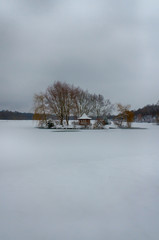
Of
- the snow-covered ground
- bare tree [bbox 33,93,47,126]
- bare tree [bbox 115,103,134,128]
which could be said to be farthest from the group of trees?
the snow-covered ground

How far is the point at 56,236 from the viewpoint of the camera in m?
2.65

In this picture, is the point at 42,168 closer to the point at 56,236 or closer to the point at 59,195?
the point at 59,195

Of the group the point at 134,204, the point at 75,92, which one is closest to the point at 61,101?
the point at 75,92

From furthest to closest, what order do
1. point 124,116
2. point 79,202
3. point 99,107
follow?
point 99,107 < point 124,116 < point 79,202

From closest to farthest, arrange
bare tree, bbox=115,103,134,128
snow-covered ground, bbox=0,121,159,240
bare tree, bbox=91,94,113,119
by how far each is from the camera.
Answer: snow-covered ground, bbox=0,121,159,240, bare tree, bbox=115,103,134,128, bare tree, bbox=91,94,113,119

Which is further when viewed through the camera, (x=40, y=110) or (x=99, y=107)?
(x=99, y=107)

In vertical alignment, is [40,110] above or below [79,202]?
above

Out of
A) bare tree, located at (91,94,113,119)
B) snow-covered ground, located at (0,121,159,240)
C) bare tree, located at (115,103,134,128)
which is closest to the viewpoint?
snow-covered ground, located at (0,121,159,240)

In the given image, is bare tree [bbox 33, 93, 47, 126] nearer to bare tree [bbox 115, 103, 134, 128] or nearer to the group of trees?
the group of trees

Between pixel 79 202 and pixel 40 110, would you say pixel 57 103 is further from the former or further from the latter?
pixel 79 202

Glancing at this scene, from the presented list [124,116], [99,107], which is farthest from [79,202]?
[99,107]

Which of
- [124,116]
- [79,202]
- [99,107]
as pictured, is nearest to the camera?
[79,202]

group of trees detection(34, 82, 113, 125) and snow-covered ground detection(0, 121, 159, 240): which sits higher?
group of trees detection(34, 82, 113, 125)

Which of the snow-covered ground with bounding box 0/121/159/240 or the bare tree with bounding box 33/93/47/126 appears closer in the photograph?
the snow-covered ground with bounding box 0/121/159/240
